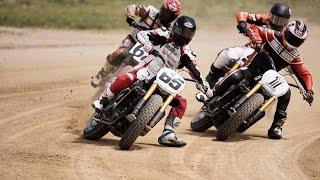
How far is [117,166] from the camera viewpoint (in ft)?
32.1

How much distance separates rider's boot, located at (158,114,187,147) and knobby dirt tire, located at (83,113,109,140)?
0.79 metres

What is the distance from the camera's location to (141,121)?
10570mm

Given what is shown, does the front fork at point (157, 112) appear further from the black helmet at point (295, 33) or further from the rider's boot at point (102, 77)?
the rider's boot at point (102, 77)

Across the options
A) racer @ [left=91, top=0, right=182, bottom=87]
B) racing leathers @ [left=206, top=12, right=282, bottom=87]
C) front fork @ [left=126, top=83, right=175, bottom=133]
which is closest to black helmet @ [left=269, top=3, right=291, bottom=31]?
racing leathers @ [left=206, top=12, right=282, bottom=87]

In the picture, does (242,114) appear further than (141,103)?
Yes

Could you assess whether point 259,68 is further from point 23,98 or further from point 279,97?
point 23,98

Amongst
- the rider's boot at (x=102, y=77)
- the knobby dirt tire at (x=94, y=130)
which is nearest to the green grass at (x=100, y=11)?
the rider's boot at (x=102, y=77)

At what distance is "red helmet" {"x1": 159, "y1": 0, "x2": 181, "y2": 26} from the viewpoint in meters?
13.6

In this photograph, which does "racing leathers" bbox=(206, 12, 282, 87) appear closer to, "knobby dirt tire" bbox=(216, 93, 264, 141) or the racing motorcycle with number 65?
"knobby dirt tire" bbox=(216, 93, 264, 141)

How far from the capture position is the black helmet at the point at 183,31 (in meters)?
11.4

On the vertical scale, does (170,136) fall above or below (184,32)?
below

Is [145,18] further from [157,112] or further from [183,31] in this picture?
[157,112]

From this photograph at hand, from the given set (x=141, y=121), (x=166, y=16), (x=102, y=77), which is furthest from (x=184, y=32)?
(x=102, y=77)

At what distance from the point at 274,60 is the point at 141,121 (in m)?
3.00
